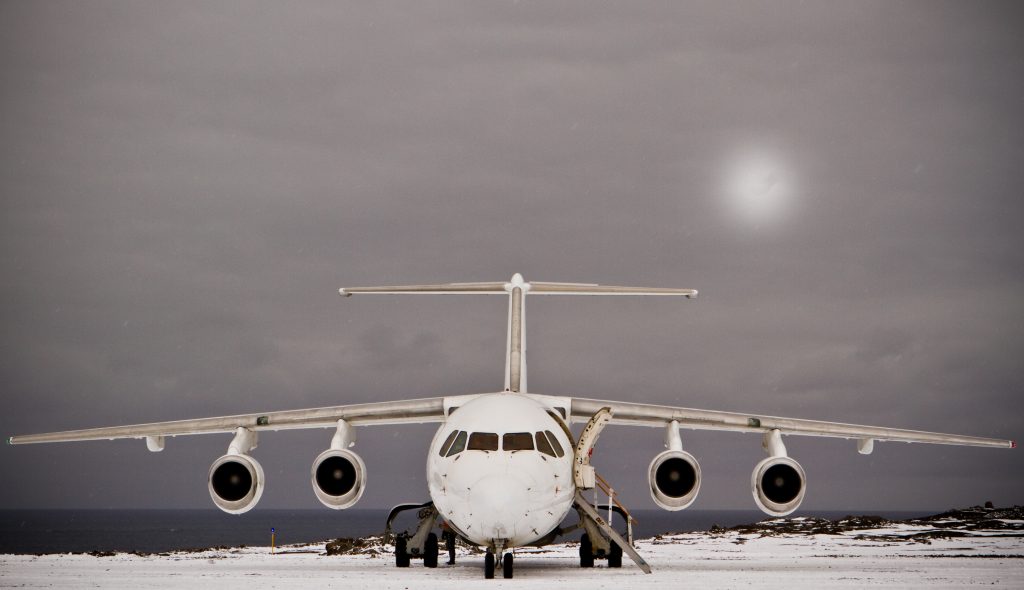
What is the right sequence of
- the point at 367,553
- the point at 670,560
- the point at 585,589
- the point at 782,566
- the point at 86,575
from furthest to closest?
1. the point at 367,553
2. the point at 670,560
3. the point at 782,566
4. the point at 86,575
5. the point at 585,589

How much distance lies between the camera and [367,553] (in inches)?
1063

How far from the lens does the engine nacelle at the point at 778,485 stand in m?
19.0

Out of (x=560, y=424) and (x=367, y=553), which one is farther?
(x=367, y=553)

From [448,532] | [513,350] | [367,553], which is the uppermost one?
[513,350]

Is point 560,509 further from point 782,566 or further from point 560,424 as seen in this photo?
point 782,566

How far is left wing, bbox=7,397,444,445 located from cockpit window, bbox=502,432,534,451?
13.4 feet

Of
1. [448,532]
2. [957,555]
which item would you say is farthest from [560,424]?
[957,555]

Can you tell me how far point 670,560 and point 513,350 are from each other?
5684 millimetres

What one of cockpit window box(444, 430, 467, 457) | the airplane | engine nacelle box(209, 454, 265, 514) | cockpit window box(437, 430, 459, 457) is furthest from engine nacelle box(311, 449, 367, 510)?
cockpit window box(444, 430, 467, 457)

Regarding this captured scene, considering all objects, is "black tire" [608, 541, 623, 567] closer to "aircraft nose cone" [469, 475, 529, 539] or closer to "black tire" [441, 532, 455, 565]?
"black tire" [441, 532, 455, 565]

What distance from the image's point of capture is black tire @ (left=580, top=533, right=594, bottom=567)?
1947 cm

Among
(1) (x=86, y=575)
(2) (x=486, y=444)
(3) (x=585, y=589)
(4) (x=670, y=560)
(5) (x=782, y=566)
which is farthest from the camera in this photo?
(4) (x=670, y=560)

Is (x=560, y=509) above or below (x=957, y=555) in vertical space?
above

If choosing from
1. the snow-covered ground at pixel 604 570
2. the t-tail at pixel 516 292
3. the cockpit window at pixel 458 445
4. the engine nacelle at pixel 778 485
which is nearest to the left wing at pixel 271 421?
the t-tail at pixel 516 292
